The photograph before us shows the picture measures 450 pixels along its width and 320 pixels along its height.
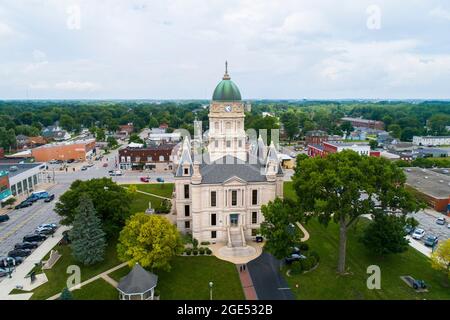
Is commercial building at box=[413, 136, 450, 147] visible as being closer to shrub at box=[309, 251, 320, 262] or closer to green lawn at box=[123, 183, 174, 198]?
green lawn at box=[123, 183, 174, 198]

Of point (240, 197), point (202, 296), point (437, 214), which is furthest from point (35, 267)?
point (437, 214)

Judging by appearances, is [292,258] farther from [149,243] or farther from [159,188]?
[159,188]

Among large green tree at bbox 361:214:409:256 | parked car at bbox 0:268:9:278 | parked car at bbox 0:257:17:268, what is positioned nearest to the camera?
parked car at bbox 0:268:9:278

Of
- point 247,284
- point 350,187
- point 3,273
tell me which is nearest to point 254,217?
point 247,284

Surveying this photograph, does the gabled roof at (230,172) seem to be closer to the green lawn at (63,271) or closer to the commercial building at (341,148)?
the green lawn at (63,271)

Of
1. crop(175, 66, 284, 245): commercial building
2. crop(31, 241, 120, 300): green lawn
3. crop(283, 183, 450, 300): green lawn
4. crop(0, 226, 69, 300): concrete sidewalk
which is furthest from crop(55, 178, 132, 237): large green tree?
crop(283, 183, 450, 300): green lawn

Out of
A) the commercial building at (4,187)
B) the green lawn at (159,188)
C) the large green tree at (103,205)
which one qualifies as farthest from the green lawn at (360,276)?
the commercial building at (4,187)
